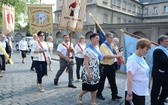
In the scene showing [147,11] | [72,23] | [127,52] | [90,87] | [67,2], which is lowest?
[90,87]

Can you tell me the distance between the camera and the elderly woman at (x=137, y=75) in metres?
4.49

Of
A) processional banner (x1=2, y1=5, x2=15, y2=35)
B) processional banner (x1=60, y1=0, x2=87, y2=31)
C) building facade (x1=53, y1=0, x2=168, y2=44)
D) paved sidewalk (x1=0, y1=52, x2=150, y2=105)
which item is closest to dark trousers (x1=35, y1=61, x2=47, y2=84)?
paved sidewalk (x1=0, y1=52, x2=150, y2=105)

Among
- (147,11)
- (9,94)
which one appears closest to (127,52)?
(9,94)

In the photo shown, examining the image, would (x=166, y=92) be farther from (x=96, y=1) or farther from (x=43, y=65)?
(x=96, y=1)

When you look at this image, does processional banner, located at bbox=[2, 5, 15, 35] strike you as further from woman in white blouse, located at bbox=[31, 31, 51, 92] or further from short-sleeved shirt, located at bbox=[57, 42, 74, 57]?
woman in white blouse, located at bbox=[31, 31, 51, 92]

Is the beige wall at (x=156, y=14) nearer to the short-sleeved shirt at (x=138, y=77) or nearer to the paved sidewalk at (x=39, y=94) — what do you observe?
the paved sidewalk at (x=39, y=94)

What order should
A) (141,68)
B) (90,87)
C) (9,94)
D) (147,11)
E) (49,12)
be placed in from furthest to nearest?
(147,11), (49,12), (9,94), (90,87), (141,68)

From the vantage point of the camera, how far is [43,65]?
841 cm

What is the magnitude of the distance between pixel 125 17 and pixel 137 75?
50.1m

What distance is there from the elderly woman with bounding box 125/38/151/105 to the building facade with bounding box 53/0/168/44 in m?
27.6

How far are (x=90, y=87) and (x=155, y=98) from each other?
5.23ft

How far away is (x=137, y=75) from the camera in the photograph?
457 cm

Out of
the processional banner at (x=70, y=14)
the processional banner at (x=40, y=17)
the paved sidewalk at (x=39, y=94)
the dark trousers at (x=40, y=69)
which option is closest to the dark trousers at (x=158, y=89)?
the paved sidewalk at (x=39, y=94)

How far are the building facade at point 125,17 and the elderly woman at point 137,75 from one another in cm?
2756
